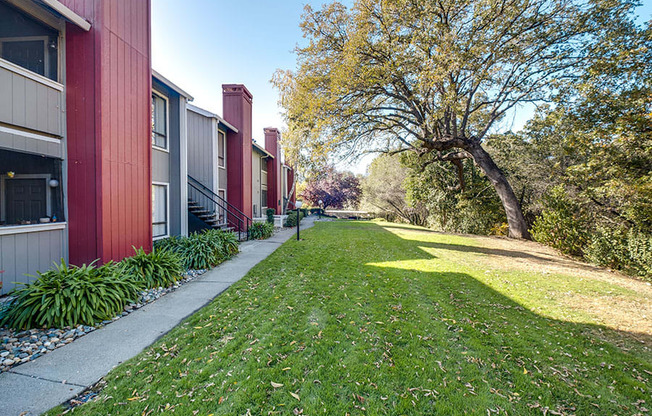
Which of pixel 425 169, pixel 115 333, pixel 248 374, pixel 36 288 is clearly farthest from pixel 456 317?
pixel 425 169

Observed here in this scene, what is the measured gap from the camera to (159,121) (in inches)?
326

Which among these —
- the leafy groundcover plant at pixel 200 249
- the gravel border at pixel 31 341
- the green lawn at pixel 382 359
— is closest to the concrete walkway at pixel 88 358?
the gravel border at pixel 31 341

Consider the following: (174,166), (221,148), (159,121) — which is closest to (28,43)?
(159,121)

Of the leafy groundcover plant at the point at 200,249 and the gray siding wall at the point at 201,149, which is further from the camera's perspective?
the gray siding wall at the point at 201,149

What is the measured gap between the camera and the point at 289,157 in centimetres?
1250

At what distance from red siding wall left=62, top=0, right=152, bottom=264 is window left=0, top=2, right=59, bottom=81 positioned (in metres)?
0.25

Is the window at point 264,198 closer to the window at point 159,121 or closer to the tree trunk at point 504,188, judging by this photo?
the window at point 159,121

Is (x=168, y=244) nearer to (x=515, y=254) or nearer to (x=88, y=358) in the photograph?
(x=88, y=358)

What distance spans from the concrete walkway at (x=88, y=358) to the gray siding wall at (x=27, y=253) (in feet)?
6.19

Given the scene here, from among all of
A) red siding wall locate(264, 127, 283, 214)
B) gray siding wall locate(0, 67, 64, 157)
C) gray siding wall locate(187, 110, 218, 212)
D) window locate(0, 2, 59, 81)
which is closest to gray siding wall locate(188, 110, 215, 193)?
gray siding wall locate(187, 110, 218, 212)

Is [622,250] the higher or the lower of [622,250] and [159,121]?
the lower

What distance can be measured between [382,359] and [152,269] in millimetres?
4607

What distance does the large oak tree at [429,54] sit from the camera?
29.4ft

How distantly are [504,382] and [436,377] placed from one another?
648mm
